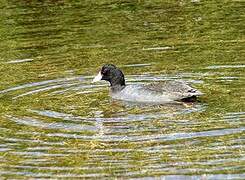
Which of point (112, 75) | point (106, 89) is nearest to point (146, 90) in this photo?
point (112, 75)

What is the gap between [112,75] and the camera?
52.8ft

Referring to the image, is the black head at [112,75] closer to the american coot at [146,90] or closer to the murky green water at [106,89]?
the american coot at [146,90]

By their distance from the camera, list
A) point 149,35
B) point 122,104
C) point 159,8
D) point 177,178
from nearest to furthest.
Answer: point 177,178, point 122,104, point 149,35, point 159,8

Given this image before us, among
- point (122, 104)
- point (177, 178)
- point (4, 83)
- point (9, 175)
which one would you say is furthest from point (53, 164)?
point (4, 83)

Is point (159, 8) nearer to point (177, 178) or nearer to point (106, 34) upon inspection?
point (106, 34)

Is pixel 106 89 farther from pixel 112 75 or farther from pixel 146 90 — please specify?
pixel 146 90

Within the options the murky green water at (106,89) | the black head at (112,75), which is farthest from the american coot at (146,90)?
the murky green water at (106,89)

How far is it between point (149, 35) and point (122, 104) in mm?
5428

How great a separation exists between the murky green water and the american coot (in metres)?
0.22

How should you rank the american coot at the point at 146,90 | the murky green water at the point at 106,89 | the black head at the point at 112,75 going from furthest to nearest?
the black head at the point at 112,75 < the american coot at the point at 146,90 < the murky green water at the point at 106,89

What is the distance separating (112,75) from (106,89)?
28.8 inches

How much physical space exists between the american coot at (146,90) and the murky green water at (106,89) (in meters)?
0.22

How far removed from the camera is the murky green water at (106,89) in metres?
11.6

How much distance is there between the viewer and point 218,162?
1127 cm
